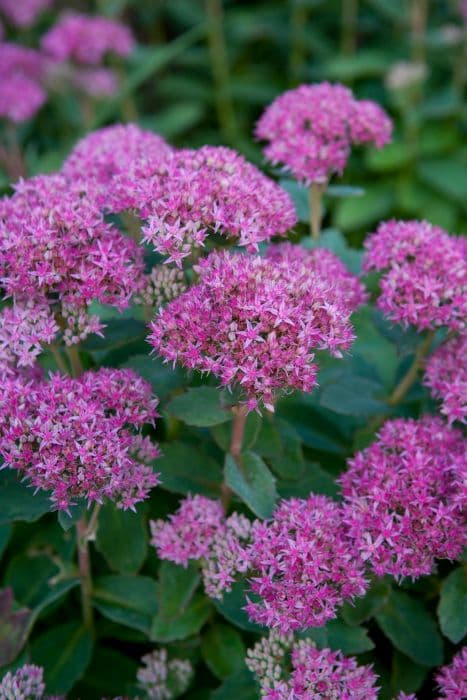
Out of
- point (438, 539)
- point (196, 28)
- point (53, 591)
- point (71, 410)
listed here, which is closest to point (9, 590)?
point (53, 591)

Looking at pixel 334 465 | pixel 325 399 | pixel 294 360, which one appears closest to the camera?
pixel 294 360

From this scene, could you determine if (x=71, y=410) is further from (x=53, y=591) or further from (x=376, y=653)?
(x=376, y=653)

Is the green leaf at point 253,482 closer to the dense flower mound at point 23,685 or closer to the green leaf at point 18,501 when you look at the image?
the green leaf at point 18,501

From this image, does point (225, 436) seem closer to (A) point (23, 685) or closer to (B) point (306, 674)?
(B) point (306, 674)

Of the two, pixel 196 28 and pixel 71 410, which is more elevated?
pixel 196 28

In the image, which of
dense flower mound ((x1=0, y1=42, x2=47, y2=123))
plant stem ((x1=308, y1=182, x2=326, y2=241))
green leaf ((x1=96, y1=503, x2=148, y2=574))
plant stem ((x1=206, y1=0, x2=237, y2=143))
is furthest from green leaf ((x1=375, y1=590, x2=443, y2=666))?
plant stem ((x1=206, y1=0, x2=237, y2=143))

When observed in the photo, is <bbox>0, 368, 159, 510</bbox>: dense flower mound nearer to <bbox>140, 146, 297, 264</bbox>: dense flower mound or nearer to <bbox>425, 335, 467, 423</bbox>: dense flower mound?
<bbox>140, 146, 297, 264</bbox>: dense flower mound

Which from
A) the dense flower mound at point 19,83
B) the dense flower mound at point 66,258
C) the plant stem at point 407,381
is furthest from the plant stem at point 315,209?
the dense flower mound at point 19,83

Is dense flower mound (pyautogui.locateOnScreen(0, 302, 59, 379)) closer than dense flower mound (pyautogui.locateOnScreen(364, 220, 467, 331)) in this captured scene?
Yes
